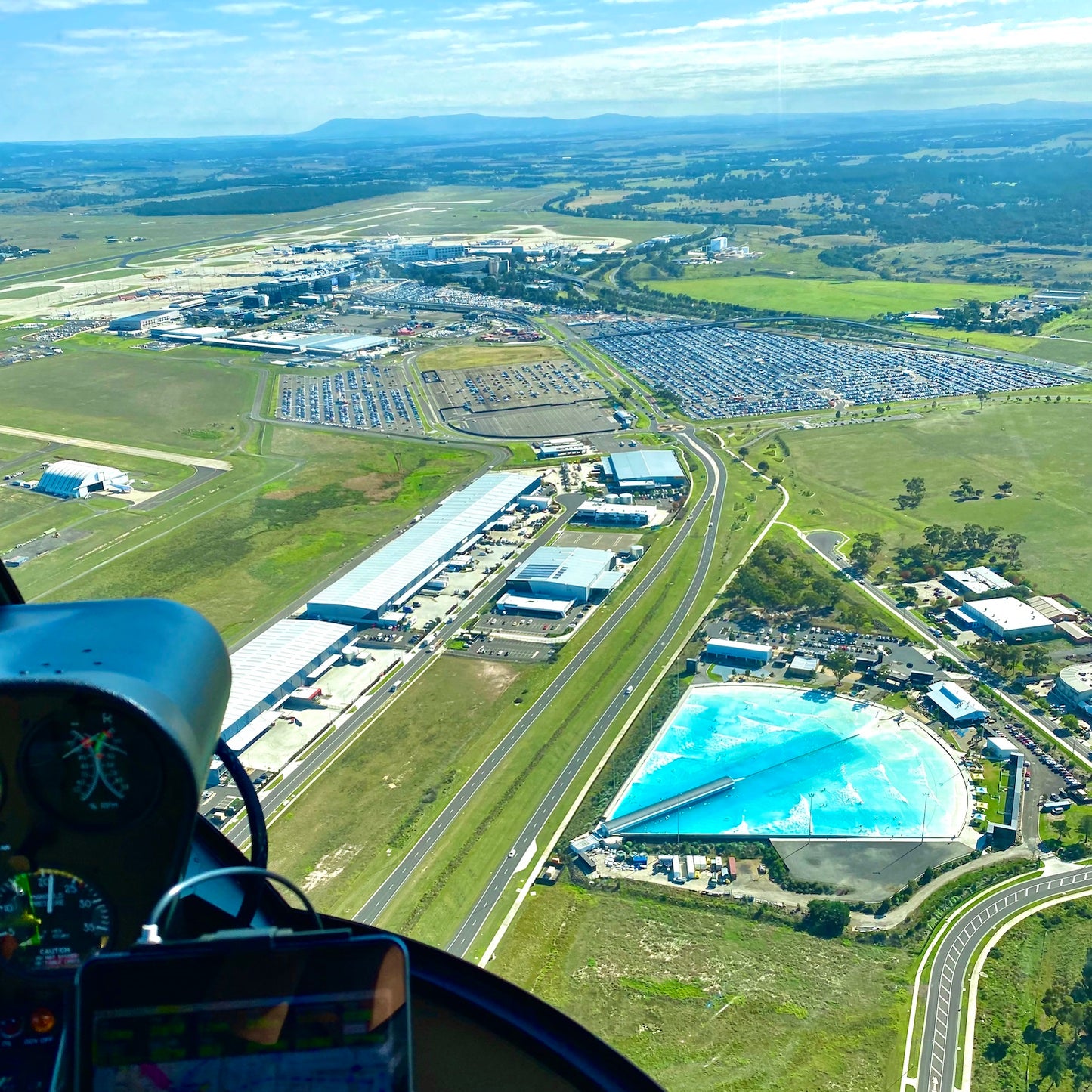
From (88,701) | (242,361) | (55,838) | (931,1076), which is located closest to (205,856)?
(55,838)

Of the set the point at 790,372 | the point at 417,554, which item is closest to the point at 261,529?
the point at 417,554

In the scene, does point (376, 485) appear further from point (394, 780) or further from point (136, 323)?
point (136, 323)

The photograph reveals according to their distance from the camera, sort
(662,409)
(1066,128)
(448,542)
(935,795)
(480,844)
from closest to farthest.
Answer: (480,844)
(935,795)
(448,542)
(662,409)
(1066,128)

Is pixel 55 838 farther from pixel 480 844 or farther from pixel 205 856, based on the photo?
pixel 480 844

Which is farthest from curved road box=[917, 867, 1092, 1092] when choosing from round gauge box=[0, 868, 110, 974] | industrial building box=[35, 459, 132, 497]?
industrial building box=[35, 459, 132, 497]

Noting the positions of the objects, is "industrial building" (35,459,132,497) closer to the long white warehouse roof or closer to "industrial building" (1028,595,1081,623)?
the long white warehouse roof

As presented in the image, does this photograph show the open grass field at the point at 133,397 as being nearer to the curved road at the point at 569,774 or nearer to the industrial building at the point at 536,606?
the industrial building at the point at 536,606
